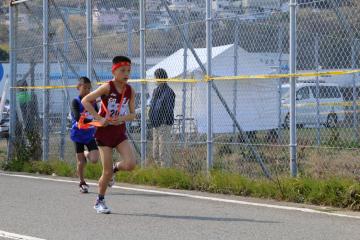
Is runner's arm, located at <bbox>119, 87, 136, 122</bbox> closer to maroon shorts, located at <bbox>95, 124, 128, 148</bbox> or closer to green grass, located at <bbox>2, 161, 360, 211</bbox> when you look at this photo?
maroon shorts, located at <bbox>95, 124, 128, 148</bbox>

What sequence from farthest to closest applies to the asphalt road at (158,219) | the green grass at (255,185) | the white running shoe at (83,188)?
the white running shoe at (83,188)
the green grass at (255,185)
the asphalt road at (158,219)

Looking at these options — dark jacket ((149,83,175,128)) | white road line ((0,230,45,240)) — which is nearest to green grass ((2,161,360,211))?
dark jacket ((149,83,175,128))

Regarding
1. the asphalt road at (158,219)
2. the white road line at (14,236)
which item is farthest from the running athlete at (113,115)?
the white road line at (14,236)

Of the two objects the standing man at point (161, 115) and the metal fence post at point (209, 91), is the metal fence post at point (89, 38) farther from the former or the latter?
the metal fence post at point (209, 91)

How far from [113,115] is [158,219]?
1440mm

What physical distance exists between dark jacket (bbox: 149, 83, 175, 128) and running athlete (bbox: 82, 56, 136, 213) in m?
3.59

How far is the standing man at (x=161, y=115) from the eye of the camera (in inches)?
528

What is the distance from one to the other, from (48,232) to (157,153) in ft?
16.8

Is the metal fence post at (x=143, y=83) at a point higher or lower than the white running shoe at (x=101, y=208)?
higher

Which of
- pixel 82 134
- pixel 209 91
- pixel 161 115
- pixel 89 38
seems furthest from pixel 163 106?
pixel 89 38

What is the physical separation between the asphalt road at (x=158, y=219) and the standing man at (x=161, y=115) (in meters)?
1.56

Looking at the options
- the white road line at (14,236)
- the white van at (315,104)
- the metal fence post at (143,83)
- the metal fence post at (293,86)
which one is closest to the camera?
the white road line at (14,236)

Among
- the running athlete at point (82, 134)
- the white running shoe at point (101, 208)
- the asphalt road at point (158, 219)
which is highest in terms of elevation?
the running athlete at point (82, 134)

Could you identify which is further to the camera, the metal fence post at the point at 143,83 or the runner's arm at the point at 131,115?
the metal fence post at the point at 143,83
